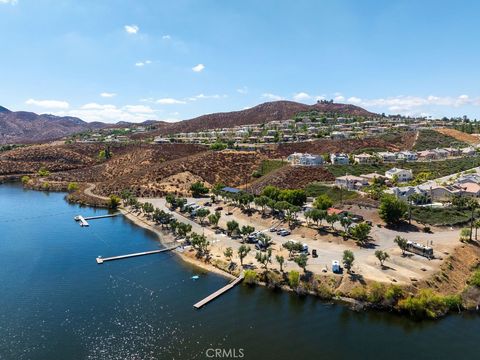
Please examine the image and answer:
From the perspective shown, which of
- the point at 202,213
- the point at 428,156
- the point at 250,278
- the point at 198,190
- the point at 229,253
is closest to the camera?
the point at 250,278

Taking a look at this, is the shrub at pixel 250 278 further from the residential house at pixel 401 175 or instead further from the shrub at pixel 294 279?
the residential house at pixel 401 175

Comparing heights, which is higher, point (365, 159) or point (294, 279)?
point (365, 159)

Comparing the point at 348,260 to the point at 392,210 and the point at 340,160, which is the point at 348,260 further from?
the point at 340,160

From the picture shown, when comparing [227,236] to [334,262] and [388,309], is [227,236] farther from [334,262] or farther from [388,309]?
[388,309]

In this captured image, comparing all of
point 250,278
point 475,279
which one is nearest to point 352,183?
point 475,279

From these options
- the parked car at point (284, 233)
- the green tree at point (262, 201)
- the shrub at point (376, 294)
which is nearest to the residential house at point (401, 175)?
the green tree at point (262, 201)

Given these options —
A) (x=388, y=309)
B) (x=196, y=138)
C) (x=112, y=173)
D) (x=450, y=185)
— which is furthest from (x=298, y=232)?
(x=196, y=138)
